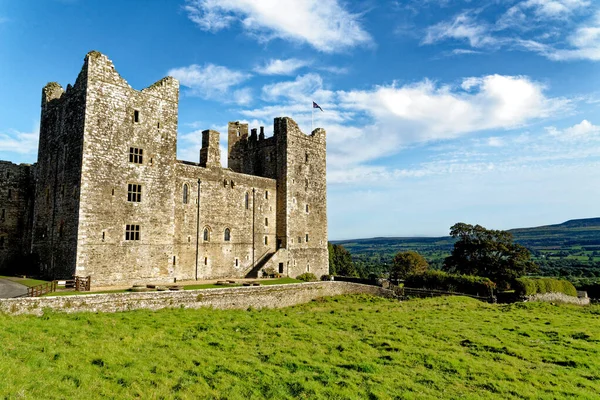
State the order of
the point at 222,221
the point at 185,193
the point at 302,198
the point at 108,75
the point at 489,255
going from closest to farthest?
1. the point at 108,75
2. the point at 185,193
3. the point at 222,221
4. the point at 302,198
5. the point at 489,255

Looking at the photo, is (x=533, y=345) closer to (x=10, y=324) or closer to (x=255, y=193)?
(x=10, y=324)

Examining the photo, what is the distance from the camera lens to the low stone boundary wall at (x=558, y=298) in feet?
128

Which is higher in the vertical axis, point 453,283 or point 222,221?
point 222,221

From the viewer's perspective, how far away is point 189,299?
1058 inches

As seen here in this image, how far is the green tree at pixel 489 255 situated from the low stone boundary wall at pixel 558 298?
10983 mm

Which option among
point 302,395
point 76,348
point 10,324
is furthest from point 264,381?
point 10,324

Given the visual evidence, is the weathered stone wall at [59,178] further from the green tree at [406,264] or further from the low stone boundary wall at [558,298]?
the green tree at [406,264]

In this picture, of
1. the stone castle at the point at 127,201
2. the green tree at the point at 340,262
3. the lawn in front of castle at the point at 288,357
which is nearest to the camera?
the lawn in front of castle at the point at 288,357

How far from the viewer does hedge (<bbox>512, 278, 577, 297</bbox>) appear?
38531 millimetres

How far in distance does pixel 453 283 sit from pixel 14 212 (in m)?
44.4

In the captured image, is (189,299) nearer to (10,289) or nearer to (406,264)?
(10,289)

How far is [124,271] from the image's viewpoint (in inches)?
1181

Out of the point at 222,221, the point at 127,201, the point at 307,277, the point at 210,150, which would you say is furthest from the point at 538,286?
the point at 127,201

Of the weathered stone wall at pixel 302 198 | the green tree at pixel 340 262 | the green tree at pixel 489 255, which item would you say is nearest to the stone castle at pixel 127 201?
the weathered stone wall at pixel 302 198
